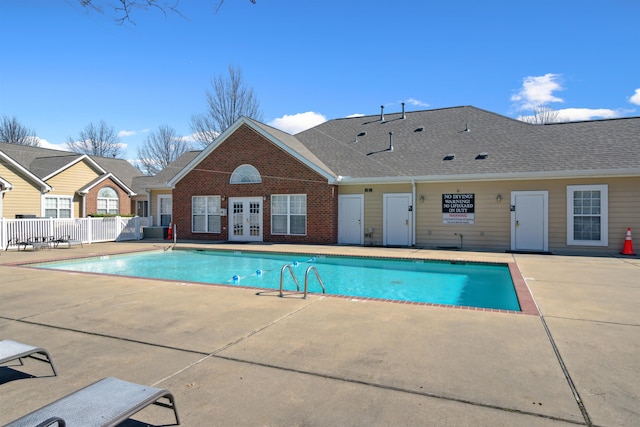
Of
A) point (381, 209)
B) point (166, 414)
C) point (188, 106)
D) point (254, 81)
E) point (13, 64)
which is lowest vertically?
point (166, 414)

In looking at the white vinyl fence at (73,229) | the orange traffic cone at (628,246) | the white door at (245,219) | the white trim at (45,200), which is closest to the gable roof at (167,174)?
the white vinyl fence at (73,229)

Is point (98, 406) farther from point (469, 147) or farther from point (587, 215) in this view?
point (469, 147)

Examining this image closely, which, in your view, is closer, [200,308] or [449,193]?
[200,308]

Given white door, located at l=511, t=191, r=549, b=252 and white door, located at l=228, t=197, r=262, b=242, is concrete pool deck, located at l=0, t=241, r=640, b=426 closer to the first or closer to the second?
white door, located at l=511, t=191, r=549, b=252

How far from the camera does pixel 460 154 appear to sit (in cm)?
1683

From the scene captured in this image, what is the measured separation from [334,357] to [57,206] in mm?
25455

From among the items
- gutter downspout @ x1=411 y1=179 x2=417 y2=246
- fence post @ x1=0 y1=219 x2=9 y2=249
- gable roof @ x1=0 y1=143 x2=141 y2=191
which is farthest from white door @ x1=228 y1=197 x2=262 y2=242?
gable roof @ x1=0 y1=143 x2=141 y2=191

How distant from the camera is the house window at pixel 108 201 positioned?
85.4 feet

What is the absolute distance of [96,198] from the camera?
25719 millimetres

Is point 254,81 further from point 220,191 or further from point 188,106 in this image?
point 220,191

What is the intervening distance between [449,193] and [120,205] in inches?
862

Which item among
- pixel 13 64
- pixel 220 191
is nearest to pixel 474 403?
pixel 13 64

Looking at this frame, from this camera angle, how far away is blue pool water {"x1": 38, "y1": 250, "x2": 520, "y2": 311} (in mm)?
9031

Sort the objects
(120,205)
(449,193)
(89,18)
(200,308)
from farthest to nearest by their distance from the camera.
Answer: (120,205)
(449,193)
(200,308)
(89,18)
